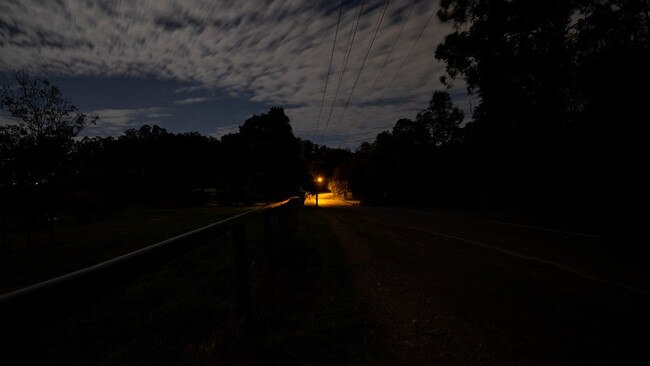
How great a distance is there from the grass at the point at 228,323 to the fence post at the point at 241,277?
0.34 ft

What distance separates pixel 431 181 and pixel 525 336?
131 ft

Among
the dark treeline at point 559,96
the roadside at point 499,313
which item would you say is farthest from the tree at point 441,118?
the roadside at point 499,313

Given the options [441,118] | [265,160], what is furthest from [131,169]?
[441,118]

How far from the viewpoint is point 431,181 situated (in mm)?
42312

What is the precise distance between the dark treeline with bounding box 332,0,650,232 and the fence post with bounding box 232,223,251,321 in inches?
631

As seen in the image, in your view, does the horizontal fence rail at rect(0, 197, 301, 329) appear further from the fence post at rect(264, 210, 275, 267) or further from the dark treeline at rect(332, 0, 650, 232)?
the dark treeline at rect(332, 0, 650, 232)

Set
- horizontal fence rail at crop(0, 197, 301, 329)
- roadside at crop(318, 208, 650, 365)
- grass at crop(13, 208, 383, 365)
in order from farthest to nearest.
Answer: roadside at crop(318, 208, 650, 365)
grass at crop(13, 208, 383, 365)
horizontal fence rail at crop(0, 197, 301, 329)

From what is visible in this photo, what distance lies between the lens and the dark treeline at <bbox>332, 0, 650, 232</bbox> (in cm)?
1530

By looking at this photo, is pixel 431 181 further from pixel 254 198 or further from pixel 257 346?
pixel 257 346

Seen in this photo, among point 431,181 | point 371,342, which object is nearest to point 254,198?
point 431,181

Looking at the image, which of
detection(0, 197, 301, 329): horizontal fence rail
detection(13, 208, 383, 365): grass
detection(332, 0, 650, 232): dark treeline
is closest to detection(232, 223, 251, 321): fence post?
detection(13, 208, 383, 365): grass

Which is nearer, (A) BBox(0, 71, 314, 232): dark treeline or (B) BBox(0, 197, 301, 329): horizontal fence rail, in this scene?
(B) BBox(0, 197, 301, 329): horizontal fence rail

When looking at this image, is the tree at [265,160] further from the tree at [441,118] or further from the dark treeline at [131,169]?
the tree at [441,118]

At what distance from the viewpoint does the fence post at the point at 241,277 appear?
12.1 ft
